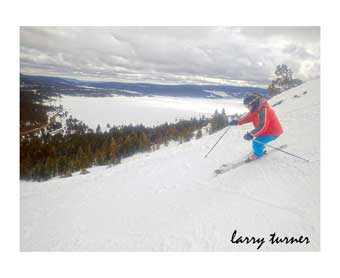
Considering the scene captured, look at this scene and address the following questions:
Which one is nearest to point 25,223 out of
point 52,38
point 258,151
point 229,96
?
point 52,38

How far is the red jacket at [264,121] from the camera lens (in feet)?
13.5

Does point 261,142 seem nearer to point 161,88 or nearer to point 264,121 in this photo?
point 264,121

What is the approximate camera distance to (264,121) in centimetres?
411

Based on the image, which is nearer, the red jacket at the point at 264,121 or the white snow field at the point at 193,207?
the white snow field at the point at 193,207

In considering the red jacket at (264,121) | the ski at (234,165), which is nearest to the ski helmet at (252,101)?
the red jacket at (264,121)

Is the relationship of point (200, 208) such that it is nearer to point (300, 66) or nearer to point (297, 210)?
point (297, 210)

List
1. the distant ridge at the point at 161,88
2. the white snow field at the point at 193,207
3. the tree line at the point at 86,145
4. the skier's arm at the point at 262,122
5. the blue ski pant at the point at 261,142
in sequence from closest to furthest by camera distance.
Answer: the white snow field at the point at 193,207 → the skier's arm at the point at 262,122 → the blue ski pant at the point at 261,142 → the distant ridge at the point at 161,88 → the tree line at the point at 86,145

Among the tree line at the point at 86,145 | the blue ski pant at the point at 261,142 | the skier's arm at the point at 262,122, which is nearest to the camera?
the skier's arm at the point at 262,122

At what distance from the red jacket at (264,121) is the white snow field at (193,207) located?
477 millimetres

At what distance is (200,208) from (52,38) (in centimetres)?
453

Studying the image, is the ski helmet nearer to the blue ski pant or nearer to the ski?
the blue ski pant

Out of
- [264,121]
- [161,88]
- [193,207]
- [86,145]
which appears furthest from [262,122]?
[86,145]

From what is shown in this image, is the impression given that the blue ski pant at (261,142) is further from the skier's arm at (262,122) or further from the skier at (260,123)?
the skier's arm at (262,122)

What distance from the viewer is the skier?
4129mm
